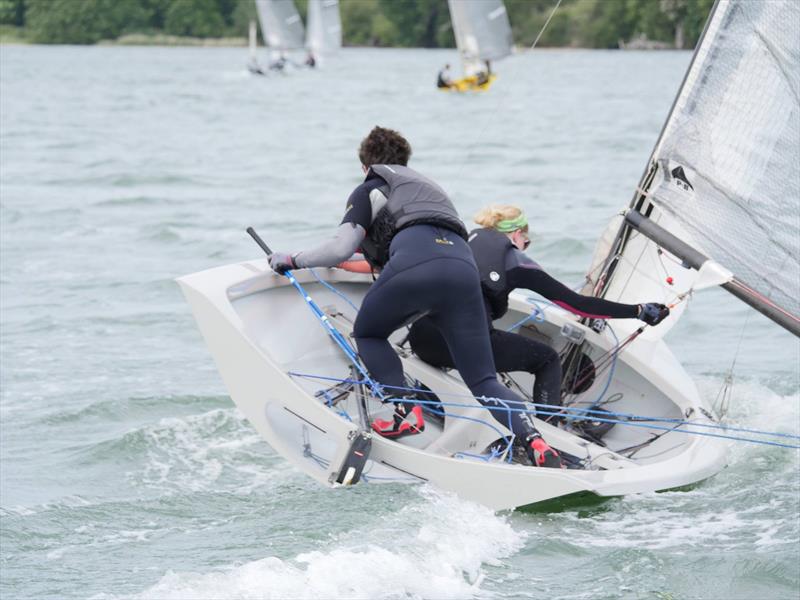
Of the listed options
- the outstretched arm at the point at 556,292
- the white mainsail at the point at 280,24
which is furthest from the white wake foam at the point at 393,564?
the white mainsail at the point at 280,24

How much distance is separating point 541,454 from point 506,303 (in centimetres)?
63

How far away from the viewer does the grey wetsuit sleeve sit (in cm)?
436

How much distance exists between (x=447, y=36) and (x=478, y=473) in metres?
59.8

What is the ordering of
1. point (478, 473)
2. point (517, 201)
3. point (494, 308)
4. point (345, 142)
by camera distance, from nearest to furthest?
point (478, 473) < point (494, 308) < point (517, 201) < point (345, 142)

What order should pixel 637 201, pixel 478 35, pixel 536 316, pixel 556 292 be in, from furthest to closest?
pixel 478 35
pixel 536 316
pixel 637 201
pixel 556 292

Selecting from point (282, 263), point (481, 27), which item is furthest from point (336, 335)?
point (481, 27)

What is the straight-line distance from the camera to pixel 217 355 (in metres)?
4.78

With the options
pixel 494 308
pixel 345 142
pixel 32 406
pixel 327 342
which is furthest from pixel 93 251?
pixel 345 142

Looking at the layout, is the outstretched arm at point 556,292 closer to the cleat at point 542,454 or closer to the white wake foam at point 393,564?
the cleat at point 542,454

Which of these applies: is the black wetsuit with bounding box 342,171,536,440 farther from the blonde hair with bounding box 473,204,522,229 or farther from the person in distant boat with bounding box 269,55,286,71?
the person in distant boat with bounding box 269,55,286,71

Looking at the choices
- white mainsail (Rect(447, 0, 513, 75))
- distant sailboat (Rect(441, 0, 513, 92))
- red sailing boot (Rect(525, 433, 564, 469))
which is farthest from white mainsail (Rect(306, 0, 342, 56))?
red sailing boot (Rect(525, 433, 564, 469))

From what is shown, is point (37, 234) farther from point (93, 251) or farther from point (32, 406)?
point (32, 406)

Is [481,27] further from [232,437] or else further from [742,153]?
[742,153]

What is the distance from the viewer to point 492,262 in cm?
448
